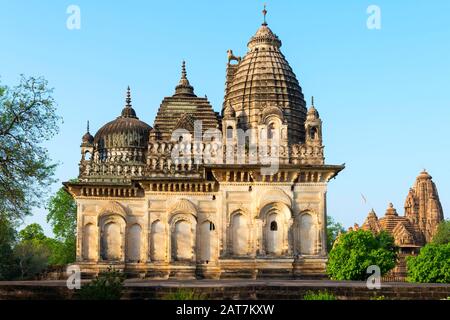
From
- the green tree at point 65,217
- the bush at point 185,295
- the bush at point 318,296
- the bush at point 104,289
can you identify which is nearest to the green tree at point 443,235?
the green tree at point 65,217

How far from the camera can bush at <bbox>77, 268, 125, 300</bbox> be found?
21297 millimetres

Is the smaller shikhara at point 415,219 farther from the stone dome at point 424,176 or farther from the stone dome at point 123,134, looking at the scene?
the stone dome at point 123,134

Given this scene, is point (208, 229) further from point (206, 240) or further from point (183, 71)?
point (183, 71)

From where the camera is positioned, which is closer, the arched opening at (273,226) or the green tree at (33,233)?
the arched opening at (273,226)

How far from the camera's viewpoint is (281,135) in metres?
36.5

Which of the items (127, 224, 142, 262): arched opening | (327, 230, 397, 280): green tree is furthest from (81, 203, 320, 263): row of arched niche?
(327, 230, 397, 280): green tree

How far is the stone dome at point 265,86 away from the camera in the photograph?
38.6 m

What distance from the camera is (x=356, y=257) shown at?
48938mm

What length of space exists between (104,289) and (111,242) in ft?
57.3

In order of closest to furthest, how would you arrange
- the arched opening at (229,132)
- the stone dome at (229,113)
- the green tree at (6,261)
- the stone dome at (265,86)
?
the arched opening at (229,132) < the stone dome at (229,113) < the stone dome at (265,86) < the green tree at (6,261)

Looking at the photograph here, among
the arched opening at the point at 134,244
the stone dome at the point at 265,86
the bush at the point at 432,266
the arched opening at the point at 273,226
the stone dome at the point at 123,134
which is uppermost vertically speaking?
the stone dome at the point at 265,86

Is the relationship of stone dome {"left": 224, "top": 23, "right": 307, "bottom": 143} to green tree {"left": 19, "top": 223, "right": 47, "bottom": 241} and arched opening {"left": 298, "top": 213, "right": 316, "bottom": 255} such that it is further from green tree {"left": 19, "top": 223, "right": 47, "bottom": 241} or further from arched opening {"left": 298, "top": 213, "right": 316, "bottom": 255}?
green tree {"left": 19, "top": 223, "right": 47, "bottom": 241}

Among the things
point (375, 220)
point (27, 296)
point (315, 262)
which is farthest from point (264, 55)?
point (375, 220)

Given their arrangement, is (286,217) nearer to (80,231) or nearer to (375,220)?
(80,231)
